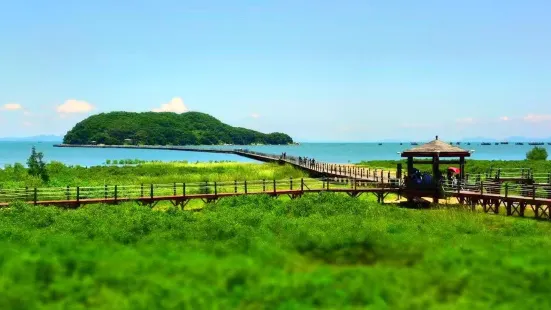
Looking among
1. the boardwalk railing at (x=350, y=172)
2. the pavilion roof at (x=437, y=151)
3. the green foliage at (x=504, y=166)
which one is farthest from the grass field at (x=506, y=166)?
the pavilion roof at (x=437, y=151)

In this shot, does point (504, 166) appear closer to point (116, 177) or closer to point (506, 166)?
point (506, 166)

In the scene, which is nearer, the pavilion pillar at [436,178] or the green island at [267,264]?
the green island at [267,264]

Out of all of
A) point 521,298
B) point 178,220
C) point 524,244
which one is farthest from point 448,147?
point 521,298

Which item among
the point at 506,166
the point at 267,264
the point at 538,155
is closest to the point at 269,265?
the point at 267,264

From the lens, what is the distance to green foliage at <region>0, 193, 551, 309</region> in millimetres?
10672

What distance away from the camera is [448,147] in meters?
31.2

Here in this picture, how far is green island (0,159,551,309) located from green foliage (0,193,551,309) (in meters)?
0.04

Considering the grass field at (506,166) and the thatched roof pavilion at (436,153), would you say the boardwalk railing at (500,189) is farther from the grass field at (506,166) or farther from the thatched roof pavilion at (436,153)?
the grass field at (506,166)

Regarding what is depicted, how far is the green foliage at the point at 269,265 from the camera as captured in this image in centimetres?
1067

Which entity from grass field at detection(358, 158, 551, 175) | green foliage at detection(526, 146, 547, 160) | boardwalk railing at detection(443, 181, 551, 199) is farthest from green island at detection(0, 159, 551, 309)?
green foliage at detection(526, 146, 547, 160)

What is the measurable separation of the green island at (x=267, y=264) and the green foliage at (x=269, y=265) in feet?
0.12

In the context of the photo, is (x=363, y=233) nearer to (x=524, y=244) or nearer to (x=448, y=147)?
(x=524, y=244)

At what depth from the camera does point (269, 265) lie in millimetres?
13055

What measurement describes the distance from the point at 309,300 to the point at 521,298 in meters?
4.89
